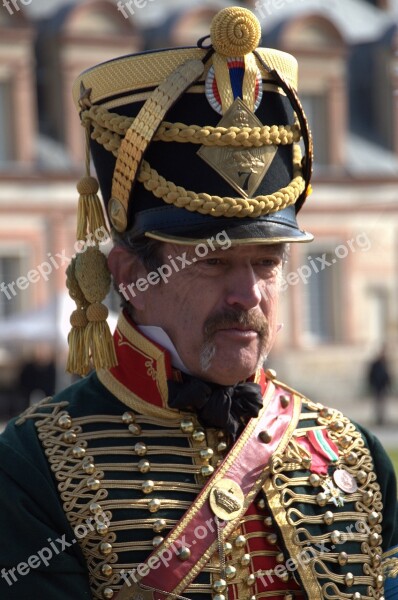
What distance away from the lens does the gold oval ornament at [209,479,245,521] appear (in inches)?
137

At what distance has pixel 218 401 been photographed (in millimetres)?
3535

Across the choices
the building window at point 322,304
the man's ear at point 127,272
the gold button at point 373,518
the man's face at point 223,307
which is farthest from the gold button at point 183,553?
the building window at point 322,304

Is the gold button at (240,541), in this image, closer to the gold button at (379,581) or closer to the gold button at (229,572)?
the gold button at (229,572)

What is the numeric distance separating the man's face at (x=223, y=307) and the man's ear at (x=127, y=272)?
99mm

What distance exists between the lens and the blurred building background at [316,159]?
85.9 ft

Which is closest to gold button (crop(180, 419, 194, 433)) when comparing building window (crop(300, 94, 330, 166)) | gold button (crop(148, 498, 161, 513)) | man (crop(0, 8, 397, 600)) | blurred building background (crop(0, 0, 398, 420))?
man (crop(0, 8, 397, 600))

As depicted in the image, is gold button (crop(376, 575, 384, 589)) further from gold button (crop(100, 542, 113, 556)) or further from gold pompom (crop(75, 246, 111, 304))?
gold pompom (crop(75, 246, 111, 304))

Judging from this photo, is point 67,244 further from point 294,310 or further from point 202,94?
point 202,94

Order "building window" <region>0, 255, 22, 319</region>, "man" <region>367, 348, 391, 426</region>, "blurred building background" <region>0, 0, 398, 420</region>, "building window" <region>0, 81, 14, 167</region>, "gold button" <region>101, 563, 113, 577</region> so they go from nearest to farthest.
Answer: "gold button" <region>101, 563, 113, 577</region> < "man" <region>367, 348, 391, 426</region> < "building window" <region>0, 255, 22, 319</region> < "blurred building background" <region>0, 0, 398, 420</region> < "building window" <region>0, 81, 14, 167</region>

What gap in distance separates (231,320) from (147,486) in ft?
1.64

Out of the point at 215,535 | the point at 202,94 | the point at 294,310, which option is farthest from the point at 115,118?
the point at 294,310

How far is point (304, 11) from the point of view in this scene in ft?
94.8

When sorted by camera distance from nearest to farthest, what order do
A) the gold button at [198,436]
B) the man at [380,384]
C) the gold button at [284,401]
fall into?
the gold button at [198,436]
the gold button at [284,401]
the man at [380,384]

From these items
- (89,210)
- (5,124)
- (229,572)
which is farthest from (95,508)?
(5,124)
